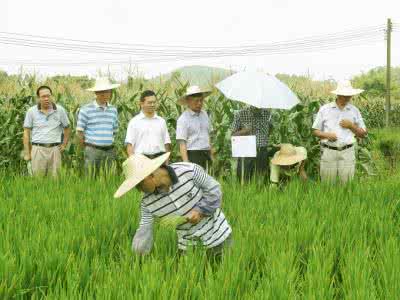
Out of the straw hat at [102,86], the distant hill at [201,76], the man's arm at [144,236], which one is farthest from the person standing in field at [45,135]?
the man's arm at [144,236]

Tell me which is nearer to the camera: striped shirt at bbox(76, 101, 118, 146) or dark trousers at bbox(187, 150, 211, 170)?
dark trousers at bbox(187, 150, 211, 170)

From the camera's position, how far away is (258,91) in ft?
19.2

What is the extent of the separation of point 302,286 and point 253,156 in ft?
10.1

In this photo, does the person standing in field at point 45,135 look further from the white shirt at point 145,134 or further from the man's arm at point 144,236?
the man's arm at point 144,236

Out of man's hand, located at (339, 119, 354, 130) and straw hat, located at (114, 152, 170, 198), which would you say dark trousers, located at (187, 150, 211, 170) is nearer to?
man's hand, located at (339, 119, 354, 130)

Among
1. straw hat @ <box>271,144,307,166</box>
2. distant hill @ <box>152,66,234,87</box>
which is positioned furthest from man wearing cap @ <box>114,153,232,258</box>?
distant hill @ <box>152,66,234,87</box>

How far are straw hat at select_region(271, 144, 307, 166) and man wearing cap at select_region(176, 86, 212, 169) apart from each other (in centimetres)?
79

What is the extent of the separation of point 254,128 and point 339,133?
99cm

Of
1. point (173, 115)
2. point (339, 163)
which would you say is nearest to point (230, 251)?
point (339, 163)

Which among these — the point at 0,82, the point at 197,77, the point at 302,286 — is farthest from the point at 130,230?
the point at 0,82

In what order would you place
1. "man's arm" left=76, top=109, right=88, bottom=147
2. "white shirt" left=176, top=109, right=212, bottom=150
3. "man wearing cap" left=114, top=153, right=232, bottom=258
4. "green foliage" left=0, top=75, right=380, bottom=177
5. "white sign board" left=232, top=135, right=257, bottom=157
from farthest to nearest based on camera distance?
"green foliage" left=0, top=75, right=380, bottom=177 → "man's arm" left=76, top=109, right=88, bottom=147 → "white shirt" left=176, top=109, right=212, bottom=150 → "white sign board" left=232, top=135, right=257, bottom=157 → "man wearing cap" left=114, top=153, right=232, bottom=258

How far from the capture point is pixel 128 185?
2.80 meters

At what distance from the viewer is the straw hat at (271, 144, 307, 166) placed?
6.01 m

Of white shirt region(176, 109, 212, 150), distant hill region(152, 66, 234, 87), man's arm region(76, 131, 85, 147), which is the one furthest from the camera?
distant hill region(152, 66, 234, 87)
